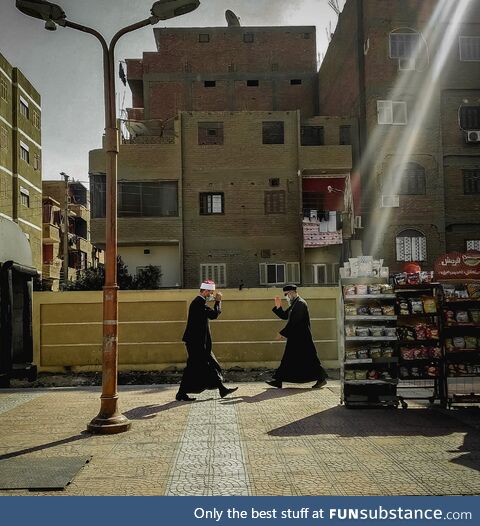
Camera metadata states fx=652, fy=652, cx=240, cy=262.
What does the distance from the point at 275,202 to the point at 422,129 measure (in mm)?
7711

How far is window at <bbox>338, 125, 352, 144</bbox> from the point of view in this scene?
106 feet

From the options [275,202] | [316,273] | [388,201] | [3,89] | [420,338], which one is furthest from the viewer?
[3,89]

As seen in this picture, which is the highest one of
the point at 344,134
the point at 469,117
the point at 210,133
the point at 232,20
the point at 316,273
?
the point at 232,20

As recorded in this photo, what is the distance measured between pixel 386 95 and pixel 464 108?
369 centimetres

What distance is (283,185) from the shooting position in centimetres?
3195

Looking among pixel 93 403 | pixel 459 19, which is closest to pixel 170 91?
pixel 459 19

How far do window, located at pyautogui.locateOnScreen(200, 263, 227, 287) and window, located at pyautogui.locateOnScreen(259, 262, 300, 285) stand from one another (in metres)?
1.82

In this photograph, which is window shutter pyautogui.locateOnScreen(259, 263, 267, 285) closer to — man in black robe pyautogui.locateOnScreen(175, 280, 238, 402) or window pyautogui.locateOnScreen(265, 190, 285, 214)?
window pyautogui.locateOnScreen(265, 190, 285, 214)

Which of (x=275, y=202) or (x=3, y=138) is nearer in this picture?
(x=275, y=202)

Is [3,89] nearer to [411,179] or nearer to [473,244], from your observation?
[411,179]

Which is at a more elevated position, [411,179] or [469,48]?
[469,48]

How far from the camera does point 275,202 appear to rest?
1261 inches

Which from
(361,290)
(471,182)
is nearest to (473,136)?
(471,182)

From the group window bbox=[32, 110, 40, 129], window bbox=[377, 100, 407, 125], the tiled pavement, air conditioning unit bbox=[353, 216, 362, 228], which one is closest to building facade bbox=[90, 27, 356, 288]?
air conditioning unit bbox=[353, 216, 362, 228]
